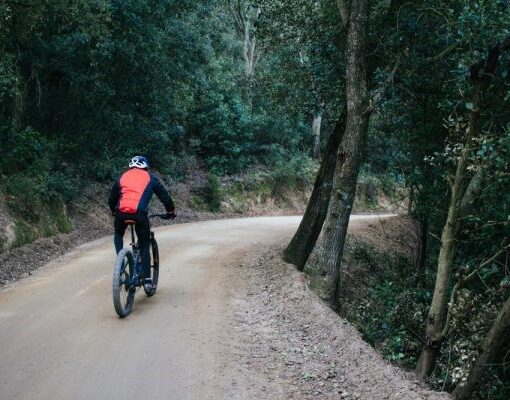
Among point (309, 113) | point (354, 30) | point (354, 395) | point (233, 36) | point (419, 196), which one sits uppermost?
point (233, 36)

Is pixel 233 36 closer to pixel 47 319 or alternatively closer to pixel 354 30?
pixel 354 30

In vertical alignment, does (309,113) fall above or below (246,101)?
below

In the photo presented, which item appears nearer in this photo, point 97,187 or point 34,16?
point 34,16

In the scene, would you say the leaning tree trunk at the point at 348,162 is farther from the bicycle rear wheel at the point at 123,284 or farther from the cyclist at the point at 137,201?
the bicycle rear wheel at the point at 123,284

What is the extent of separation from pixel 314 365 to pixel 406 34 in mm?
7225

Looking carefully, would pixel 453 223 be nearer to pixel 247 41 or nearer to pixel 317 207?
pixel 317 207

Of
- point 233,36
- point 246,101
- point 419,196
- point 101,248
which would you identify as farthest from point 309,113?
point 233,36

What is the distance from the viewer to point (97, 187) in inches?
813

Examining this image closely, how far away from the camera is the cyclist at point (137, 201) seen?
806 cm

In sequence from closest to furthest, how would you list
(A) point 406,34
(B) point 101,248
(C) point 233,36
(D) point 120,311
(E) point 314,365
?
(E) point 314,365, (D) point 120,311, (A) point 406,34, (B) point 101,248, (C) point 233,36

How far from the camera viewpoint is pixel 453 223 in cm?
780

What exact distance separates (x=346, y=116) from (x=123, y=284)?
639cm

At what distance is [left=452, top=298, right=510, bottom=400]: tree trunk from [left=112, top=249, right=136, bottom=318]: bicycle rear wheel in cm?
484

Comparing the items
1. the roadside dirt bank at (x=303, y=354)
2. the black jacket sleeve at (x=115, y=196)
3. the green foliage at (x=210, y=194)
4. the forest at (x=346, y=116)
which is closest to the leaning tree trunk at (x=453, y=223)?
the forest at (x=346, y=116)
